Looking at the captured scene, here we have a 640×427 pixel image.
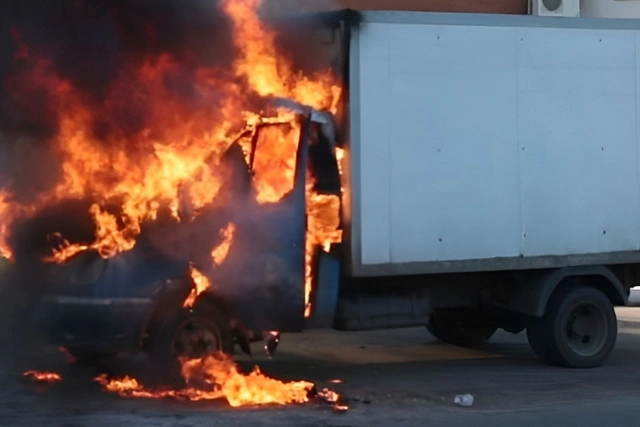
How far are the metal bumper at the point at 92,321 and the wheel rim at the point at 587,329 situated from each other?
15.3ft

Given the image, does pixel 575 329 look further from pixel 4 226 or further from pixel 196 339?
pixel 4 226

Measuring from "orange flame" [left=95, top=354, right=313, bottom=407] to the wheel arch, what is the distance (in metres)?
2.66

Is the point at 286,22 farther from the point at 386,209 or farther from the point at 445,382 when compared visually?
the point at 445,382

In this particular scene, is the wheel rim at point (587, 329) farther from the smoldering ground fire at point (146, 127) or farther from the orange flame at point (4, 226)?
the orange flame at point (4, 226)

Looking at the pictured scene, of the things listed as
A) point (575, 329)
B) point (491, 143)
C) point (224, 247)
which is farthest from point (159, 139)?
point (575, 329)

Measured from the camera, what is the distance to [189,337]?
944 centimetres

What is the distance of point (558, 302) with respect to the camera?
11.1 m

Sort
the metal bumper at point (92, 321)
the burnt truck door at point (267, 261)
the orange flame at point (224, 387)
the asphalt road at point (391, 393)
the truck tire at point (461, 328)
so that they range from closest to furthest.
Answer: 1. the asphalt road at point (391, 393)
2. the metal bumper at point (92, 321)
3. the orange flame at point (224, 387)
4. the burnt truck door at point (267, 261)
5. the truck tire at point (461, 328)

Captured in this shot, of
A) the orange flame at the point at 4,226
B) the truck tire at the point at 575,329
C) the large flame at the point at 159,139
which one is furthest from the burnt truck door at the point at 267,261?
the truck tire at the point at 575,329

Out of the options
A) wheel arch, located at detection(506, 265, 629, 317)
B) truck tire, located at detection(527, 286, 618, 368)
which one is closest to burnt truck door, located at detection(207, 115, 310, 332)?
wheel arch, located at detection(506, 265, 629, 317)

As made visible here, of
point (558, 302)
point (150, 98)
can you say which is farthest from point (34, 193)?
point (558, 302)

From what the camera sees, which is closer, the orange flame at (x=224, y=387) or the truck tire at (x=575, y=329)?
the orange flame at (x=224, y=387)

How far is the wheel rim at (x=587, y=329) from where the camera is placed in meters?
11.3

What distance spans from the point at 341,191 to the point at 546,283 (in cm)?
244
